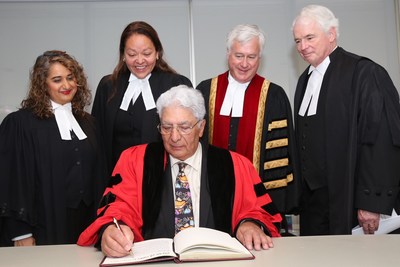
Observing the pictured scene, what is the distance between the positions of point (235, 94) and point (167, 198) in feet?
4.03

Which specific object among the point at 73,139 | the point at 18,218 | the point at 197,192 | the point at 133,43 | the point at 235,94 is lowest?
the point at 18,218

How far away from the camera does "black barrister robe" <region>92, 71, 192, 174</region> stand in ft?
11.7

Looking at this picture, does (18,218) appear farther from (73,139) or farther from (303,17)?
(303,17)

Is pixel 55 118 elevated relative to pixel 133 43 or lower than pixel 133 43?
lower

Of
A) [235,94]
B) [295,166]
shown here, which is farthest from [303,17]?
[295,166]

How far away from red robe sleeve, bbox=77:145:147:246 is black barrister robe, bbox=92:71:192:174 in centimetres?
72

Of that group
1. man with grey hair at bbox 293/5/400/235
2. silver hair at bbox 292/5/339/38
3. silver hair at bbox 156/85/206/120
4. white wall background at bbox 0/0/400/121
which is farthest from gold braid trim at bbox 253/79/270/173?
white wall background at bbox 0/0/400/121

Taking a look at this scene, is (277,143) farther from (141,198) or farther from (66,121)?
(66,121)

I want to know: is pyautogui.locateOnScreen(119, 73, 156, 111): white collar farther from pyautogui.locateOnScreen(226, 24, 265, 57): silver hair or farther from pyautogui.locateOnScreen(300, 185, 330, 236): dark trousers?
pyautogui.locateOnScreen(300, 185, 330, 236): dark trousers

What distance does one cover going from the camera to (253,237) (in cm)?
231

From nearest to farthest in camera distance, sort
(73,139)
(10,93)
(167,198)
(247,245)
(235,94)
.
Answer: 1. (247,245)
2. (167,198)
3. (73,139)
4. (235,94)
5. (10,93)

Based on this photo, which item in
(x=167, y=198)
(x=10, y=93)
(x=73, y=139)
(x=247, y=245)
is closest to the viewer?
(x=247, y=245)

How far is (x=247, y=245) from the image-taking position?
7.46 feet

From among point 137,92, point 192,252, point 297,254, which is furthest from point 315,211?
point 192,252
